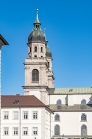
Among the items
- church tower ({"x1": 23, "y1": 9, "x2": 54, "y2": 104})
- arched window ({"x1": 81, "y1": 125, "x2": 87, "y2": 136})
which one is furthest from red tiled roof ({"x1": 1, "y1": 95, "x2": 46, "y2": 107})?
arched window ({"x1": 81, "y1": 125, "x2": 87, "y2": 136})

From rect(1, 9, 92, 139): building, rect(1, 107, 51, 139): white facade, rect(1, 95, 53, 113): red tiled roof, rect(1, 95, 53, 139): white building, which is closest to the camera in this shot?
rect(1, 107, 51, 139): white facade

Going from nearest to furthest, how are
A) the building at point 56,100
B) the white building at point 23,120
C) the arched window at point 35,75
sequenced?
the white building at point 23,120
the building at point 56,100
the arched window at point 35,75

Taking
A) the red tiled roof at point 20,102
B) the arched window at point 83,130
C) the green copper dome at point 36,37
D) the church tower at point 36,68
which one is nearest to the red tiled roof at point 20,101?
the red tiled roof at point 20,102

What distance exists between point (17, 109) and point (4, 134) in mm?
6259

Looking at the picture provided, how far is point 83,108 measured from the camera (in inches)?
4729

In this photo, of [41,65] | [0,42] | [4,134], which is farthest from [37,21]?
[0,42]

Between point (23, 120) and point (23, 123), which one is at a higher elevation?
point (23, 120)

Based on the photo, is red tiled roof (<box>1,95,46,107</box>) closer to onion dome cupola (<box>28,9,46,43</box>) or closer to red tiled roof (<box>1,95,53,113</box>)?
red tiled roof (<box>1,95,53,113</box>)

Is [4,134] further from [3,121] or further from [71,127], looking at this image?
[71,127]

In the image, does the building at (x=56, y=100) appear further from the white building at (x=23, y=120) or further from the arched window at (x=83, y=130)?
the white building at (x=23, y=120)

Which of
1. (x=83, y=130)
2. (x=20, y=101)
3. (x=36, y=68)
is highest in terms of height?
(x=36, y=68)

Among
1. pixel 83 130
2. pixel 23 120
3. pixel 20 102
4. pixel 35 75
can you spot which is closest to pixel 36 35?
pixel 35 75

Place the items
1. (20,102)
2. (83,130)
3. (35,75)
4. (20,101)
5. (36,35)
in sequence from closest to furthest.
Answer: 1. (20,102)
2. (20,101)
3. (83,130)
4. (35,75)
5. (36,35)

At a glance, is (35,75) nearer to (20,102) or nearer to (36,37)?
(36,37)
